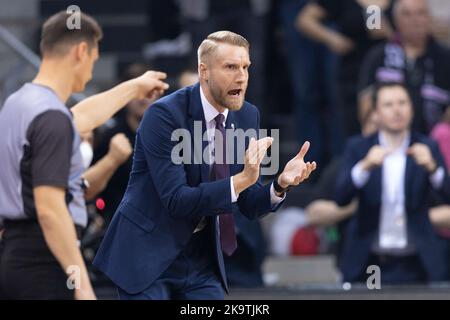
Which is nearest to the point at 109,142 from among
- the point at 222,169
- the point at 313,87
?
the point at 222,169

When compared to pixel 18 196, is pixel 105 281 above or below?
below

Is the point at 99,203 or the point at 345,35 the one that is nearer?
the point at 99,203

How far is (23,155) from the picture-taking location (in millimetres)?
5777

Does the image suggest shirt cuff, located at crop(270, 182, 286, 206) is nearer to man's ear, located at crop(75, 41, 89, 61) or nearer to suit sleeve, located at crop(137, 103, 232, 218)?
suit sleeve, located at crop(137, 103, 232, 218)

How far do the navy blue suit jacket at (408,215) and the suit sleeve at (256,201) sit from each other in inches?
122

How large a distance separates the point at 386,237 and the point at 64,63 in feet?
12.3

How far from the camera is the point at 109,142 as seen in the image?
28.7 ft

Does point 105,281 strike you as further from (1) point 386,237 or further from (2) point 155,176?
(2) point 155,176

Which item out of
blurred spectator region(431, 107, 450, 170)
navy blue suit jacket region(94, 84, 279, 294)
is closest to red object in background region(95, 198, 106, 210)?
navy blue suit jacket region(94, 84, 279, 294)

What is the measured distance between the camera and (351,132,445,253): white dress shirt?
9195mm

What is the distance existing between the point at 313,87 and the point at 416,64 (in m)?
1.13

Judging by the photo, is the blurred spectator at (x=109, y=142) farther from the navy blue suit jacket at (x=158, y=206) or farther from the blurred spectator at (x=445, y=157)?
the navy blue suit jacket at (x=158, y=206)

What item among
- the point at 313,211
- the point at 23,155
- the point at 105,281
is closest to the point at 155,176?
the point at 23,155

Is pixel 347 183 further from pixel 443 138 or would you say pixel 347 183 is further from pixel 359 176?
pixel 443 138
